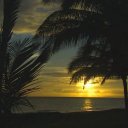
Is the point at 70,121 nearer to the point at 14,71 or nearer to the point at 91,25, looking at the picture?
the point at 91,25

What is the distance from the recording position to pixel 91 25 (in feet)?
40.5

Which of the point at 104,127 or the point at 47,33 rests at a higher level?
the point at 47,33

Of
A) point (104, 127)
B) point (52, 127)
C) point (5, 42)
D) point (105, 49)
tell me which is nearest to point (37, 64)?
point (5, 42)

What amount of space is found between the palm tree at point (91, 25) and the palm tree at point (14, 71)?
24.6 ft

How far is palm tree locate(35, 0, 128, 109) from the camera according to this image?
11.9 meters

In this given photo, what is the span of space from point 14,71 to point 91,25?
330 inches

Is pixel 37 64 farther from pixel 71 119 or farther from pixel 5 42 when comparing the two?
pixel 71 119

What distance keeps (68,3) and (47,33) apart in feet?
4.21

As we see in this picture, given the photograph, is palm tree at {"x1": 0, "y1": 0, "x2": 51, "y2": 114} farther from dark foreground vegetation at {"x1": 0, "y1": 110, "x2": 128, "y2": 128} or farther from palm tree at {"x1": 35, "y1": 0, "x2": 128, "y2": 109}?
palm tree at {"x1": 35, "y1": 0, "x2": 128, "y2": 109}

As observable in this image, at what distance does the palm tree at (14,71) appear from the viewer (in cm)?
412

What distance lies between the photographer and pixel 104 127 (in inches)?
549

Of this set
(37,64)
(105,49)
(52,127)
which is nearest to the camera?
(37,64)

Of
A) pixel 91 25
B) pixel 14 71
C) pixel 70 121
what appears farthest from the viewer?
pixel 70 121

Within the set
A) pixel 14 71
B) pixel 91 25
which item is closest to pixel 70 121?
pixel 91 25
